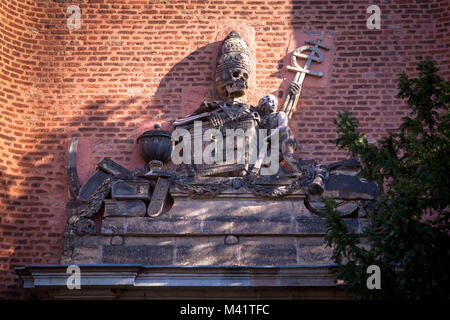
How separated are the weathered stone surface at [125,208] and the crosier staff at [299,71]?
202 cm

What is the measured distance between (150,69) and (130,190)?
167cm

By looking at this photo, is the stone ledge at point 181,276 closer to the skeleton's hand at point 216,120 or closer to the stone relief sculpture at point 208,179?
the stone relief sculpture at point 208,179

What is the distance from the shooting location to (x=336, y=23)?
32.8ft

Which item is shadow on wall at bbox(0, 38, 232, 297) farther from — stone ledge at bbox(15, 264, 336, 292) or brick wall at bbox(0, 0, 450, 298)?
stone ledge at bbox(15, 264, 336, 292)

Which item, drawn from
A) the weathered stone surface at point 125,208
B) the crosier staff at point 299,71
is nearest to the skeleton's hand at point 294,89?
the crosier staff at point 299,71

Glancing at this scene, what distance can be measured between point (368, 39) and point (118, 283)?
13.8 feet

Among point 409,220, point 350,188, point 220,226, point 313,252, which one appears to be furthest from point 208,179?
point 409,220

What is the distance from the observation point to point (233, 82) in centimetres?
941

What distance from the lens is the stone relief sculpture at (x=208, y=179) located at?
8.84m

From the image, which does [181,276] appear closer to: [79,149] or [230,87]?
[79,149]

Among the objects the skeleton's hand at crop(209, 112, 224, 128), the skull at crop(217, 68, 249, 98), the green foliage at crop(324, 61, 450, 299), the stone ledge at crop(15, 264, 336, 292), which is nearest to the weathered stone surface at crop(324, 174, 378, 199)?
the stone ledge at crop(15, 264, 336, 292)

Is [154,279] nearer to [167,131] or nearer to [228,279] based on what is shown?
[228,279]

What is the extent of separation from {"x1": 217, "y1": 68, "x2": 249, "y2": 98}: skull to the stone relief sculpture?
0.04 feet

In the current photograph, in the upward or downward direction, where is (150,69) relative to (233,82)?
upward
